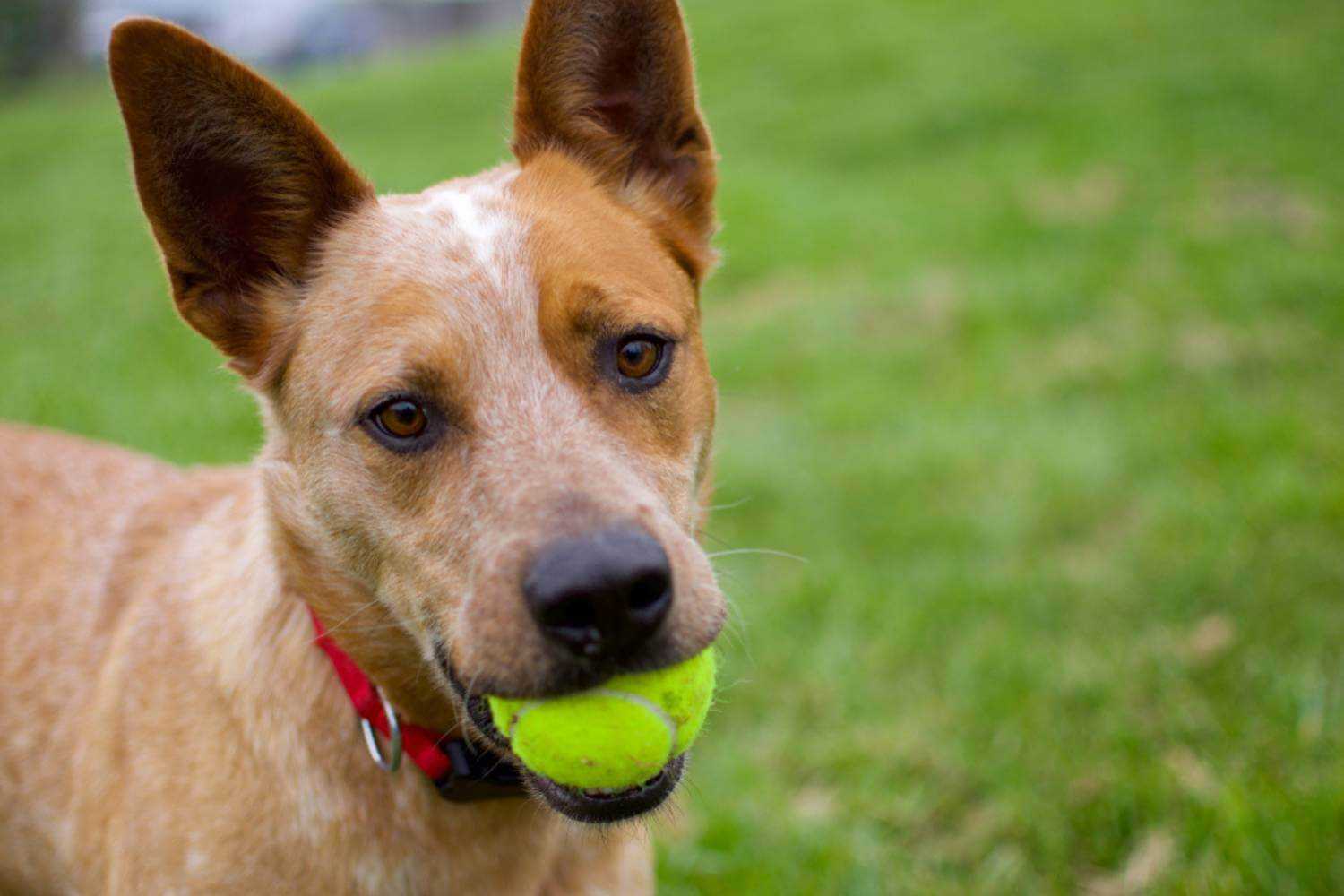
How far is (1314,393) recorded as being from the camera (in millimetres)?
5500

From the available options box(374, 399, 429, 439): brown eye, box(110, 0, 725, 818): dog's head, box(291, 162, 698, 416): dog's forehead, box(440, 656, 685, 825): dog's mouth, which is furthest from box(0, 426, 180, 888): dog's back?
box(440, 656, 685, 825): dog's mouth

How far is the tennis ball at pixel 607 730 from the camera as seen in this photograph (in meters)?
1.95

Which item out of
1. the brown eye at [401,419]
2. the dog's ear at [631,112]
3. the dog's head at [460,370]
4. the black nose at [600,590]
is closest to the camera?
the black nose at [600,590]

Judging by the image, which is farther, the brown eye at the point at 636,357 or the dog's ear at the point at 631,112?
the dog's ear at the point at 631,112

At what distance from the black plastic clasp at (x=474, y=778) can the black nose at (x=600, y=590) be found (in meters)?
0.55

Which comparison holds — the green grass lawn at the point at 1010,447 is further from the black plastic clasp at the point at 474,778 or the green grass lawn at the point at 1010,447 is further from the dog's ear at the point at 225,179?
the black plastic clasp at the point at 474,778

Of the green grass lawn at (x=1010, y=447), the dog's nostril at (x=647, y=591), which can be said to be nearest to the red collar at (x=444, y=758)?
the dog's nostril at (x=647, y=591)

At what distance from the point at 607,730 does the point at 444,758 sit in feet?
1.83

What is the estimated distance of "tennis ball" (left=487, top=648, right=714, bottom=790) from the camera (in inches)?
76.9

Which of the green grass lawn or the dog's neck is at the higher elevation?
the dog's neck

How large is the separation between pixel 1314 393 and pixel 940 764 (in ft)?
11.3

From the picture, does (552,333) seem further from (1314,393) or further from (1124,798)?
(1314,393)

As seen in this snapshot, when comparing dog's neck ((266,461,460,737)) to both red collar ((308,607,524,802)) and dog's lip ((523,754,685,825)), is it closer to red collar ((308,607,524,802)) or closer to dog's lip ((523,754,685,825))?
red collar ((308,607,524,802))

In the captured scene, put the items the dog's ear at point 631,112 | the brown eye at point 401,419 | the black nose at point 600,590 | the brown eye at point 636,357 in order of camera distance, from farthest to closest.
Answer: the dog's ear at point 631,112 < the brown eye at point 636,357 < the brown eye at point 401,419 < the black nose at point 600,590
